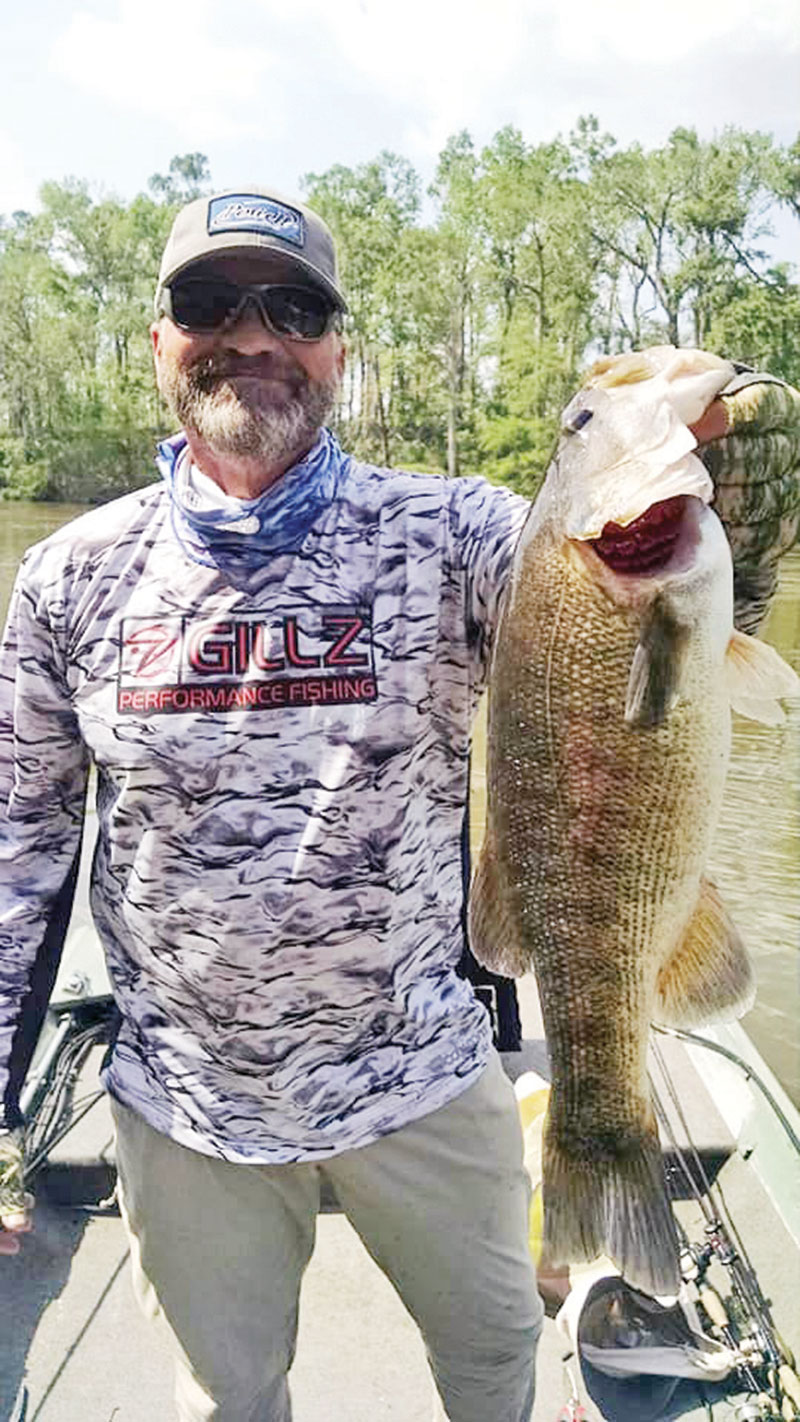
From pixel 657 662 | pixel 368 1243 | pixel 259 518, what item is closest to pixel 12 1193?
pixel 368 1243

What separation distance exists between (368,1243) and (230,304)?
156 centimetres

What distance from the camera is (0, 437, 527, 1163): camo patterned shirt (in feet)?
5.84

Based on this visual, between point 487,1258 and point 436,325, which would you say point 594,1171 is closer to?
point 487,1258

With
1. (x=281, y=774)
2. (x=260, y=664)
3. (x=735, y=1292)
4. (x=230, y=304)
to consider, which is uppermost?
(x=230, y=304)

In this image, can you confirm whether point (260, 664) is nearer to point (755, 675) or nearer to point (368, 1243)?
point (755, 675)

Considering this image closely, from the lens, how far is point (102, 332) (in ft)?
136

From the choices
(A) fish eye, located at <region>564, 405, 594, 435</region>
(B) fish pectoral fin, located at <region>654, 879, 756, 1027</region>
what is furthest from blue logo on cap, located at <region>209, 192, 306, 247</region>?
(B) fish pectoral fin, located at <region>654, 879, 756, 1027</region>

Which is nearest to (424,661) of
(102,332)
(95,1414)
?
(95,1414)

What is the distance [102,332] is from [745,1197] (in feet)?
138

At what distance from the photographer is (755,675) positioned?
1.41 m

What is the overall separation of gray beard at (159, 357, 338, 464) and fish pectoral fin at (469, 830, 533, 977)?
0.71 meters

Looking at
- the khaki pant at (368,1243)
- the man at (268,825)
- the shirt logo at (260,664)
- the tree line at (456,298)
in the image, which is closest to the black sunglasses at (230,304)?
the man at (268,825)

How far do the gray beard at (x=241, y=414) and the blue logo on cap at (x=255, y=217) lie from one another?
0.21m

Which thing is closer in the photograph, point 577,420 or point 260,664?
point 577,420
